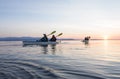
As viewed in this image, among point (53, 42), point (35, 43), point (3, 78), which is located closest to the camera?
point (3, 78)

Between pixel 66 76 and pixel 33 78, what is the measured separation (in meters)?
2.10

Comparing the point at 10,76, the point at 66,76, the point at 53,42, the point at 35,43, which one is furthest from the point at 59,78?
the point at 53,42

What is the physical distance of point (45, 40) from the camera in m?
66.6

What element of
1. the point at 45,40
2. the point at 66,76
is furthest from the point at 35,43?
the point at 66,76

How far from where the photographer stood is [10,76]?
12719 millimetres

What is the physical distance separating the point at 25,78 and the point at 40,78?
2.78ft

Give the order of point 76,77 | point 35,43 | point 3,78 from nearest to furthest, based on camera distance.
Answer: point 3,78 → point 76,77 → point 35,43

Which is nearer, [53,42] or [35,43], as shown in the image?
[35,43]

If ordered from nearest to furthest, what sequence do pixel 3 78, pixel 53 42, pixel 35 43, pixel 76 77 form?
pixel 3 78, pixel 76 77, pixel 35 43, pixel 53 42

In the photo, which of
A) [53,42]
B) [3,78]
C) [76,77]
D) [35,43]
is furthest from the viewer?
[53,42]

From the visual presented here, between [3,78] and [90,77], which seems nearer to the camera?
[3,78]

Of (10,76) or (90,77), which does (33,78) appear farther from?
(90,77)

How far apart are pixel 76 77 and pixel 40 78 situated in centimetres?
217

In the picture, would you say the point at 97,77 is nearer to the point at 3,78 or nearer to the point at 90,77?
the point at 90,77
